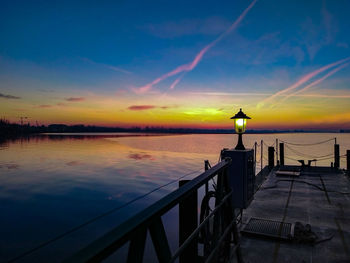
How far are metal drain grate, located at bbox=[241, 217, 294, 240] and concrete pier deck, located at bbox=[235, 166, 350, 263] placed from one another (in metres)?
A: 0.11

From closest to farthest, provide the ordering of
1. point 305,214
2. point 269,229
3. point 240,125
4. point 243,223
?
point 269,229 < point 243,223 < point 305,214 < point 240,125

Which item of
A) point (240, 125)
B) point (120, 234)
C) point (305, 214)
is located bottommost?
point (305, 214)

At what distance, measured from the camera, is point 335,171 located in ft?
48.6

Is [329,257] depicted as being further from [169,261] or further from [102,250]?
[102,250]

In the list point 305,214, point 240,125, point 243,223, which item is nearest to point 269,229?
point 243,223

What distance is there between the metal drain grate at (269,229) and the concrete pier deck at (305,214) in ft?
0.37

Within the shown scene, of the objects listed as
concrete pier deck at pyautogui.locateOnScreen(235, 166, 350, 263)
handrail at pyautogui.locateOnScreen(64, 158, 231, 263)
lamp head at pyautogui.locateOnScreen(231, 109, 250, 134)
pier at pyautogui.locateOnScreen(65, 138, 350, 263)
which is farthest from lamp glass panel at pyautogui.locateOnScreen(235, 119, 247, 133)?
handrail at pyautogui.locateOnScreen(64, 158, 231, 263)

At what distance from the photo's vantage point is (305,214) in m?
7.26

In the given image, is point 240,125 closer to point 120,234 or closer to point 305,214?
point 305,214

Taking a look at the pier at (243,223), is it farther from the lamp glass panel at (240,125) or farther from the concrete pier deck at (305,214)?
the lamp glass panel at (240,125)

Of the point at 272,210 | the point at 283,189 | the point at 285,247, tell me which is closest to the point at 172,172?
the point at 283,189

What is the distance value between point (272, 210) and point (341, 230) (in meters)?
1.92

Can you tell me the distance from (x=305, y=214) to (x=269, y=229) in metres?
2.03

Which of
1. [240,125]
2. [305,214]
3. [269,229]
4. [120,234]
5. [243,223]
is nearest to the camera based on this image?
[120,234]
